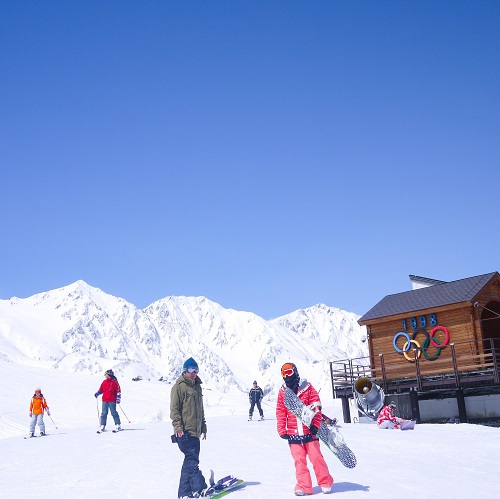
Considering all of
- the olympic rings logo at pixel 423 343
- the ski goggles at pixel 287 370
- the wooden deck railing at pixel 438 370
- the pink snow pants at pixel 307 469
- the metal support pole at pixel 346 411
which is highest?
the olympic rings logo at pixel 423 343

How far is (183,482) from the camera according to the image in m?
9.38

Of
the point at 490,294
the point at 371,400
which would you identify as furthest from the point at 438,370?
the point at 490,294

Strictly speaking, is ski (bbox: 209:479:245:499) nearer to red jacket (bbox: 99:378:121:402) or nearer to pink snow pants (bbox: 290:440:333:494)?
pink snow pants (bbox: 290:440:333:494)

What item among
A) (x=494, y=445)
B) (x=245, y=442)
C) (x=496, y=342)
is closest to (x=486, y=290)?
(x=496, y=342)

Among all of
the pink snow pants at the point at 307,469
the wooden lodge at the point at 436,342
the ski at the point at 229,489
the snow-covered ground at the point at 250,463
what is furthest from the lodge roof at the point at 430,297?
the pink snow pants at the point at 307,469

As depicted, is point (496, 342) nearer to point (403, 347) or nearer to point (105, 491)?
point (403, 347)

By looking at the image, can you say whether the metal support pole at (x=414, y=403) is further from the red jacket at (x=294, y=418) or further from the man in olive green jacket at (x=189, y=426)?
the man in olive green jacket at (x=189, y=426)

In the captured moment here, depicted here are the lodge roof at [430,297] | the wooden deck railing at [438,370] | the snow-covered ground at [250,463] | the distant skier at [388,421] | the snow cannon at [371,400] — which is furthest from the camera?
the lodge roof at [430,297]

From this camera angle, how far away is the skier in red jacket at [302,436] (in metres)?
9.06

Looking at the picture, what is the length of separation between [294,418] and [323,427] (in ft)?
1.88

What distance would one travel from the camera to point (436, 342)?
2634cm

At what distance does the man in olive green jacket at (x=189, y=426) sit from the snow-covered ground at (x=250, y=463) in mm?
593

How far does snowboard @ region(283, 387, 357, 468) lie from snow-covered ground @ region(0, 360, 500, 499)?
0.44 m

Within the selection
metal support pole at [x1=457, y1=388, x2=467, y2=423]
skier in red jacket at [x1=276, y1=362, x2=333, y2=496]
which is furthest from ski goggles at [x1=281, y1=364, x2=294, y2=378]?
metal support pole at [x1=457, y1=388, x2=467, y2=423]
